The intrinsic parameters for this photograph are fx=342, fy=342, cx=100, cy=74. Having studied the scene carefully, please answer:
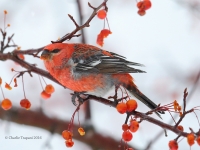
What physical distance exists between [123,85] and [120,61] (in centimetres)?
22

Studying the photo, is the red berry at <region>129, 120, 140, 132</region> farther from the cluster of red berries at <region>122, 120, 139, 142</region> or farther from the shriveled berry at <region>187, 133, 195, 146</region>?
the shriveled berry at <region>187, 133, 195, 146</region>

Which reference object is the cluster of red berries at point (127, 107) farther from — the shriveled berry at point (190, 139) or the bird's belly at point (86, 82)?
the bird's belly at point (86, 82)

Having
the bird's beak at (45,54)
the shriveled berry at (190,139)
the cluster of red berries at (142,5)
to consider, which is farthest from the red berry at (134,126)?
the bird's beak at (45,54)

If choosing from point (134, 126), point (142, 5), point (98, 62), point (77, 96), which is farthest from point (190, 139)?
point (98, 62)

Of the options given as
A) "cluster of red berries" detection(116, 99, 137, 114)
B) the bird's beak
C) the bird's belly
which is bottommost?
"cluster of red berries" detection(116, 99, 137, 114)

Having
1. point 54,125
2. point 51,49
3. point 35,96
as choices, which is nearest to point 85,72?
point 51,49

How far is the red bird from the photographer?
2.96m

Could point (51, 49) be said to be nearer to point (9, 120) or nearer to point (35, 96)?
point (9, 120)

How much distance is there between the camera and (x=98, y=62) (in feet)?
10.2

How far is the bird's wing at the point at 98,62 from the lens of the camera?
118 inches

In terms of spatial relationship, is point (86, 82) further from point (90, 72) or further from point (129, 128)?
point (129, 128)

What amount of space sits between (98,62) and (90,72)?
0.12 meters

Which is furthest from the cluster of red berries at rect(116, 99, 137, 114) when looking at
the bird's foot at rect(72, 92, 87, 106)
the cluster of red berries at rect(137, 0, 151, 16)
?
the bird's foot at rect(72, 92, 87, 106)

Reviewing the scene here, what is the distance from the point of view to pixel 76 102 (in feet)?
9.93
